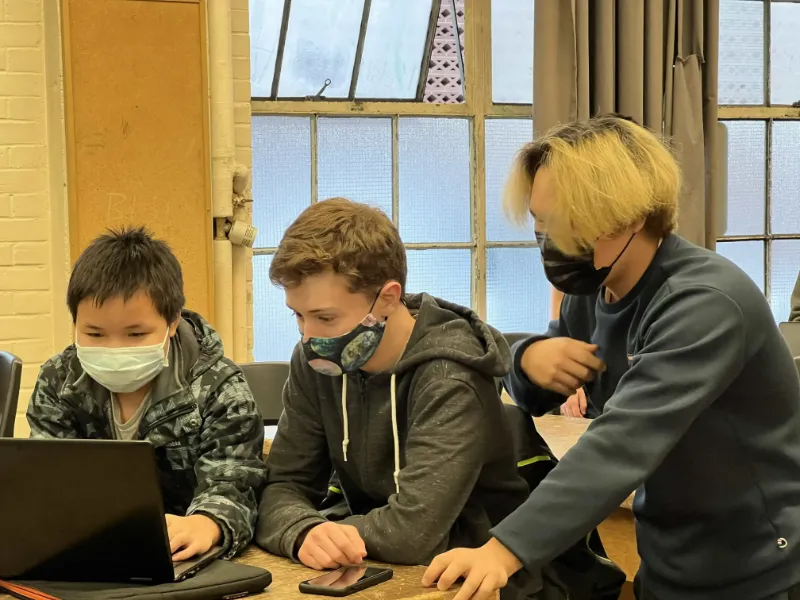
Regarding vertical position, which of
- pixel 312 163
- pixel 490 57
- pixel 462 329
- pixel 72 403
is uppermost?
pixel 490 57

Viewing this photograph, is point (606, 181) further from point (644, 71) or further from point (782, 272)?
point (782, 272)

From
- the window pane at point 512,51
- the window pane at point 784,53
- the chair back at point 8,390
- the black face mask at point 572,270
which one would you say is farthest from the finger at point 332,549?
the window pane at point 784,53

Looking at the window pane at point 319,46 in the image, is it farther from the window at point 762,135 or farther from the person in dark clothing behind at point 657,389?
the person in dark clothing behind at point 657,389

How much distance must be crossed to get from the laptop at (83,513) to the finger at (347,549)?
0.23 metres

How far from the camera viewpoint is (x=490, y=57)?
419 centimetres

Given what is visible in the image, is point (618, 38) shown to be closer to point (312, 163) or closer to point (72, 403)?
point (312, 163)

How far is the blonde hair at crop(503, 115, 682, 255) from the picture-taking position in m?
1.38

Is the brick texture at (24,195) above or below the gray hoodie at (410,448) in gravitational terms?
above

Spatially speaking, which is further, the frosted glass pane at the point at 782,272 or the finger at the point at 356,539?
the frosted glass pane at the point at 782,272

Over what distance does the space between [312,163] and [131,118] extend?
98 cm

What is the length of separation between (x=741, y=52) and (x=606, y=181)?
11.9 ft

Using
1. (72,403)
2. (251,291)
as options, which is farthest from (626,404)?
(251,291)

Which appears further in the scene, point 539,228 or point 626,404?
point 539,228

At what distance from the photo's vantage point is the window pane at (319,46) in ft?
12.9
